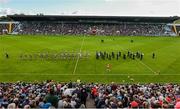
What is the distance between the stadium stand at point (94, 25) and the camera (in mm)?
119312

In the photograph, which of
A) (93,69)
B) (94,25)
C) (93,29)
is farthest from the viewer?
(94,25)

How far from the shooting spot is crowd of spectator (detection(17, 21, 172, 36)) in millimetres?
117000

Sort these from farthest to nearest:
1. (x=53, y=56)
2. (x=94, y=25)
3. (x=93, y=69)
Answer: (x=94, y=25) < (x=53, y=56) < (x=93, y=69)

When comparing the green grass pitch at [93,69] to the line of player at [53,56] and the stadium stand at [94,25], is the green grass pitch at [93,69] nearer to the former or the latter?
the line of player at [53,56]

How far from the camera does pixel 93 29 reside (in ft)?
405

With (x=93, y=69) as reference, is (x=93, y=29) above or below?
below

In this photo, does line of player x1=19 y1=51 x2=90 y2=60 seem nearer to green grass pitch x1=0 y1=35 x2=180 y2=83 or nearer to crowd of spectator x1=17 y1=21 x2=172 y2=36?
green grass pitch x1=0 y1=35 x2=180 y2=83

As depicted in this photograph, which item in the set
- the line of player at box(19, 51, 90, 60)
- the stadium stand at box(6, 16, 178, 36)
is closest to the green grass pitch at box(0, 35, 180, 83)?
the line of player at box(19, 51, 90, 60)

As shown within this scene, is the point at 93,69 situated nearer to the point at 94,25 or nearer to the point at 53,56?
the point at 53,56

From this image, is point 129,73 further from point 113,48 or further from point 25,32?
point 25,32

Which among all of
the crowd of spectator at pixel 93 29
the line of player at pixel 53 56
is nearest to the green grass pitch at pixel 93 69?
the line of player at pixel 53 56

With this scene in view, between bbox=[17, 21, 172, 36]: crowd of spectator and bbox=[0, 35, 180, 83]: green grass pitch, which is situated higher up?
bbox=[0, 35, 180, 83]: green grass pitch

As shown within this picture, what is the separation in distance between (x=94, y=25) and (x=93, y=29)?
6.96m

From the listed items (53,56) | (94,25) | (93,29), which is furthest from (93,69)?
(94,25)
